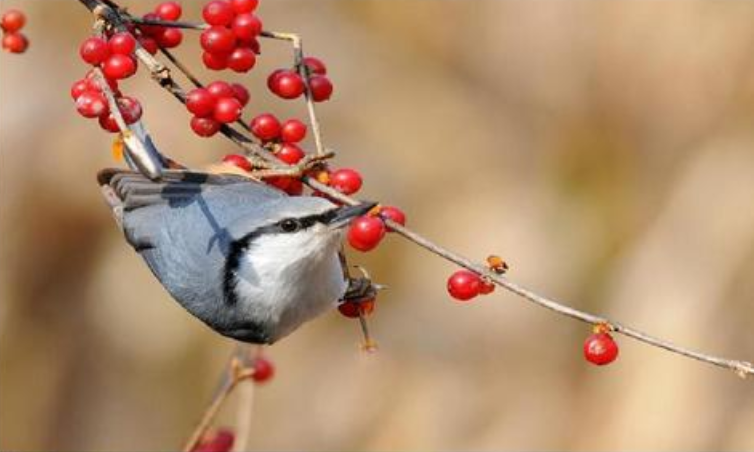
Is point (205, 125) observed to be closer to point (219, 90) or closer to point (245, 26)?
point (219, 90)

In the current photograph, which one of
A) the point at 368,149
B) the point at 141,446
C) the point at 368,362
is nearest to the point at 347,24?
the point at 368,149

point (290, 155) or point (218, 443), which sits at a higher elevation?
point (290, 155)

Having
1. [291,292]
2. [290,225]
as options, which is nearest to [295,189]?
[290,225]

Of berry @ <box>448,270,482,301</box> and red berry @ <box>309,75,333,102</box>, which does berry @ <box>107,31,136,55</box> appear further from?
berry @ <box>448,270,482,301</box>

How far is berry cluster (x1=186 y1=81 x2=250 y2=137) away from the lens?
6.44 feet

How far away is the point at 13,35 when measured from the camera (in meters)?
2.12

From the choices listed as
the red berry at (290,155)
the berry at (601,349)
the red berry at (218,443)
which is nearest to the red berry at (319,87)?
the red berry at (290,155)

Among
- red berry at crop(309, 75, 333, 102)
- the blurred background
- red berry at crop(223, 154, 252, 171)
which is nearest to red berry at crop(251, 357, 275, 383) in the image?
red berry at crop(223, 154, 252, 171)

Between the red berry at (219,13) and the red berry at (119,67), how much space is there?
0.21 meters

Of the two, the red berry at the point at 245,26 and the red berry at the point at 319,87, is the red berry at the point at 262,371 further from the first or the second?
the red berry at the point at 245,26

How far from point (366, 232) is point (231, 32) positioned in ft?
1.42

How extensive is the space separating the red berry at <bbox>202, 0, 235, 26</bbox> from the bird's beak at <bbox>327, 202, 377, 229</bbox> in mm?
363

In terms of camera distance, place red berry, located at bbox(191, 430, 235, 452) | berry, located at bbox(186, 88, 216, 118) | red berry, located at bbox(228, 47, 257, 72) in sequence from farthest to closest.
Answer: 1. red berry, located at bbox(191, 430, 235, 452)
2. red berry, located at bbox(228, 47, 257, 72)
3. berry, located at bbox(186, 88, 216, 118)

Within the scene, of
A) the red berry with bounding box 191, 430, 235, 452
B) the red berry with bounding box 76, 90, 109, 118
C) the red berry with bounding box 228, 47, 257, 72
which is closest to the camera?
the red berry with bounding box 76, 90, 109, 118
